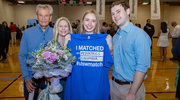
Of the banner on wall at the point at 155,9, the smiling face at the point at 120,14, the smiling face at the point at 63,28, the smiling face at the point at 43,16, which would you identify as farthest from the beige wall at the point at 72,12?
the smiling face at the point at 120,14

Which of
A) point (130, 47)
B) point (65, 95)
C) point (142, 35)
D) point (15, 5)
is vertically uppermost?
point (15, 5)

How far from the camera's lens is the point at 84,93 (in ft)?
6.45

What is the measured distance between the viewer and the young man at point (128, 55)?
144cm

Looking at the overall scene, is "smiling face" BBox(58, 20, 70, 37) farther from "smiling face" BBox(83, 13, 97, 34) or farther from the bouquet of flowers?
the bouquet of flowers

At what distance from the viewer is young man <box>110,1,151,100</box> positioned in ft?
4.72

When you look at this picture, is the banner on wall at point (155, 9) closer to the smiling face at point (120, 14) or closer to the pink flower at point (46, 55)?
the smiling face at point (120, 14)

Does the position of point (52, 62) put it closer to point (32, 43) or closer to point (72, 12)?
point (32, 43)

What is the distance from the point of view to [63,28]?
2.23m

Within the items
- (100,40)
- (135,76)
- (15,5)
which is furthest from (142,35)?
(15,5)

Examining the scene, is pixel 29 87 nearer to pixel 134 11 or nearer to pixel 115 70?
pixel 115 70

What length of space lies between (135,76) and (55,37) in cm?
118

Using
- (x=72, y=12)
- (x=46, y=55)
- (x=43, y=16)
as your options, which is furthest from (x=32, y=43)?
(x=72, y=12)

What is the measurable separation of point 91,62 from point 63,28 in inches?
26.1

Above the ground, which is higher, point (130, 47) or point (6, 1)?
point (6, 1)
